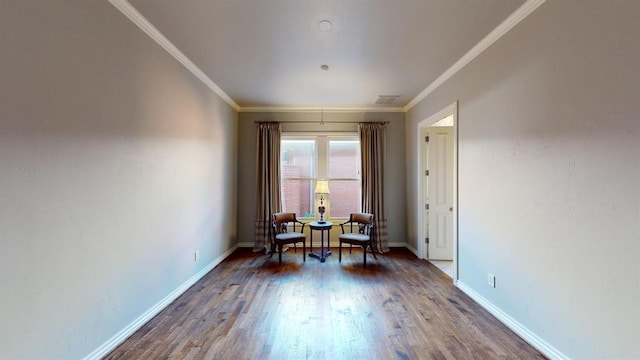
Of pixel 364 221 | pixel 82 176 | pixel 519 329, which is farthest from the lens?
pixel 364 221

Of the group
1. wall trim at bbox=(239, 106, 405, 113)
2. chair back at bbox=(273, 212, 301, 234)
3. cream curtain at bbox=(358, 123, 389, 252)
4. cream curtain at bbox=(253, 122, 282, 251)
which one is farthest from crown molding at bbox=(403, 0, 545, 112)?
chair back at bbox=(273, 212, 301, 234)

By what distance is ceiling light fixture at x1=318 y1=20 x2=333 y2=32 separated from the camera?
2454 millimetres

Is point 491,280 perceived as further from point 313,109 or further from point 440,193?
point 313,109

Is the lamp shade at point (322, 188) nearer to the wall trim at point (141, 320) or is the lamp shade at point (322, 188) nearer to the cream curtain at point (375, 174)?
the cream curtain at point (375, 174)

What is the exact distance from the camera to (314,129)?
213 inches

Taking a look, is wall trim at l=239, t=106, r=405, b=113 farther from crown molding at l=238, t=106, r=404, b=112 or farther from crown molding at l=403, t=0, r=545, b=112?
crown molding at l=403, t=0, r=545, b=112

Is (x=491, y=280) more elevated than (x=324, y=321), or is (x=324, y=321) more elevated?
(x=491, y=280)

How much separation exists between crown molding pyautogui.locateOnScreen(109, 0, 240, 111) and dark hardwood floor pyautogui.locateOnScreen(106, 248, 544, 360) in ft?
8.75

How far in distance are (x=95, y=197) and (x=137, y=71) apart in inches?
46.2

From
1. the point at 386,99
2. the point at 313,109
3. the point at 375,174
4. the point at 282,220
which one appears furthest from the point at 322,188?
the point at 386,99

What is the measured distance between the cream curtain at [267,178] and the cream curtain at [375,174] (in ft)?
5.34

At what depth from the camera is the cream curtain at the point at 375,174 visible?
16.8 feet

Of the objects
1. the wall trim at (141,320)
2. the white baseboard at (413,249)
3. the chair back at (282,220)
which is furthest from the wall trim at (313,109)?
the wall trim at (141,320)

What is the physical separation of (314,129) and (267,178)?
1.33m
